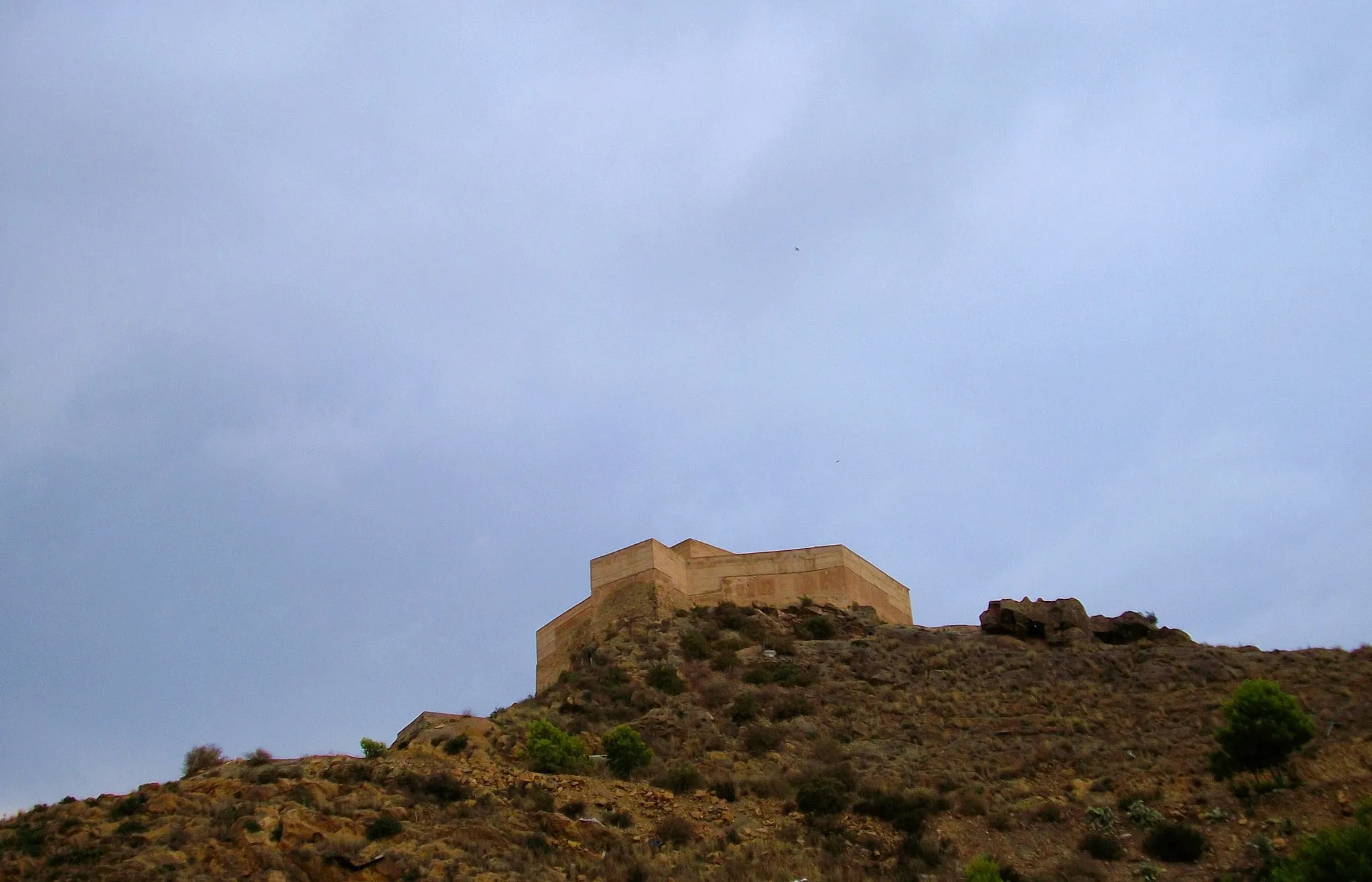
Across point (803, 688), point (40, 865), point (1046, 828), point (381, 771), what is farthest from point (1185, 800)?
point (40, 865)

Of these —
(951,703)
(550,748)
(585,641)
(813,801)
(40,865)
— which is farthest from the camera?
(585,641)

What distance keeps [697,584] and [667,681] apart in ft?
18.2

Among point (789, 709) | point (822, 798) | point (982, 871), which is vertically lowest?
point (982, 871)

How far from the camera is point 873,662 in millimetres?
26672

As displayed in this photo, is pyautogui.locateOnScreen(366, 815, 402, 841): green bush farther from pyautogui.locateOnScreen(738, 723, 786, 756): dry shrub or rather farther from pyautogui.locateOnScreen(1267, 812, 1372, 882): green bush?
pyautogui.locateOnScreen(1267, 812, 1372, 882): green bush

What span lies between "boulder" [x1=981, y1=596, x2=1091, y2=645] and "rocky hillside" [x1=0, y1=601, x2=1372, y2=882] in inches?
27.4

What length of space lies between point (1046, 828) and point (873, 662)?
9144 mm

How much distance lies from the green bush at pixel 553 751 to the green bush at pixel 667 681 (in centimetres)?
430

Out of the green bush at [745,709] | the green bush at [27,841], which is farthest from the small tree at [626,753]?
the green bush at [27,841]

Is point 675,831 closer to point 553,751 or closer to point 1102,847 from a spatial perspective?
point 553,751

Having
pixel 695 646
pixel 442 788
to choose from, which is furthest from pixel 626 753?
pixel 695 646

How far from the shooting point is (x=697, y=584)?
30.8 meters

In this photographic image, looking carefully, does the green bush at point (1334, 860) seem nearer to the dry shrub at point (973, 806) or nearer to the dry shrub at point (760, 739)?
the dry shrub at point (973, 806)

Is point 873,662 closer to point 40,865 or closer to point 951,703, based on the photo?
point 951,703
